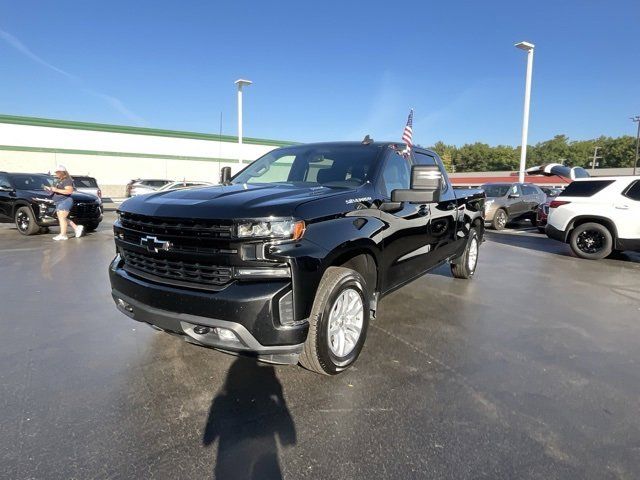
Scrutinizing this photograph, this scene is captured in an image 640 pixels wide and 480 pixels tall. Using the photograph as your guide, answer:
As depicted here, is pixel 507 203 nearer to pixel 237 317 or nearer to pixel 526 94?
pixel 526 94

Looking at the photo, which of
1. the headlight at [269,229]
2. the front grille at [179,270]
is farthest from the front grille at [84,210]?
the headlight at [269,229]

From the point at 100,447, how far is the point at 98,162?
30873 millimetres

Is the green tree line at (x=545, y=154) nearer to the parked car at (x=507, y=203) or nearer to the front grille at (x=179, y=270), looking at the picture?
the parked car at (x=507, y=203)

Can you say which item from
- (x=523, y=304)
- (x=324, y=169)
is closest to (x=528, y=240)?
(x=523, y=304)

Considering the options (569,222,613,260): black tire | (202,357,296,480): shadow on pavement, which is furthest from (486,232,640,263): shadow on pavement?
(202,357,296,480): shadow on pavement

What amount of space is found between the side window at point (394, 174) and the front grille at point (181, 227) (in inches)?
64.3

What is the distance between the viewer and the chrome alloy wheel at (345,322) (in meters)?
3.19

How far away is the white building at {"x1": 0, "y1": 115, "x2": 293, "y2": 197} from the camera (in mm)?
26453

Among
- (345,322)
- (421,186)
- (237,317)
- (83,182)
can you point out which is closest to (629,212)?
(421,186)

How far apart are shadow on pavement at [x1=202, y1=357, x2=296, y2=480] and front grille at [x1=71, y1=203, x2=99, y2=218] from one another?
932 centimetres

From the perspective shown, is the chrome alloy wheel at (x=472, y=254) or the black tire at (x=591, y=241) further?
the black tire at (x=591, y=241)

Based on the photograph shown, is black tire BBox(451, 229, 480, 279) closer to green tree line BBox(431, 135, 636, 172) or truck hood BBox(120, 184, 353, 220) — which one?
truck hood BBox(120, 184, 353, 220)

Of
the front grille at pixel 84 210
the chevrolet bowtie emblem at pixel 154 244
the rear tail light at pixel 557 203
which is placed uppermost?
the rear tail light at pixel 557 203

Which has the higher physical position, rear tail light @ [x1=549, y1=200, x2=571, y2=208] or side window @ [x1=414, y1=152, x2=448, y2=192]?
side window @ [x1=414, y1=152, x2=448, y2=192]
